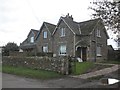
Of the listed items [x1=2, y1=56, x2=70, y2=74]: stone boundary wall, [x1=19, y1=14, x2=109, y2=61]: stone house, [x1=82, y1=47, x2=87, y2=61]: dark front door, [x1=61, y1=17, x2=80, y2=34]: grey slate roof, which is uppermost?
[x1=61, y1=17, x2=80, y2=34]: grey slate roof

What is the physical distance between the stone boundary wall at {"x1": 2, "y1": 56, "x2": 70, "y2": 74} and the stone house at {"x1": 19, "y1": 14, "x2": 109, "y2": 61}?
1212 cm

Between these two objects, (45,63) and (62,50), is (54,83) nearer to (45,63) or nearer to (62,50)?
(45,63)

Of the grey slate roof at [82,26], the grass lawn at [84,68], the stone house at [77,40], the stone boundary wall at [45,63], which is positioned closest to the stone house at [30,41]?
the stone house at [77,40]

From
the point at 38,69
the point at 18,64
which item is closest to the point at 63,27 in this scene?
the point at 18,64

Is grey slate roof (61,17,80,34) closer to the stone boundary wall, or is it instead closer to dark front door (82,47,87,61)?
dark front door (82,47,87,61)

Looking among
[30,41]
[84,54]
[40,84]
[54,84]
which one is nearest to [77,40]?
[84,54]

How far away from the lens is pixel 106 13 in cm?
1316

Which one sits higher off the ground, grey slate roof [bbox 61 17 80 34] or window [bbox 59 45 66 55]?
grey slate roof [bbox 61 17 80 34]

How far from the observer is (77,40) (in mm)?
37188

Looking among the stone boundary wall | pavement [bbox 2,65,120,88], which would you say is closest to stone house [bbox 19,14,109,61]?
the stone boundary wall

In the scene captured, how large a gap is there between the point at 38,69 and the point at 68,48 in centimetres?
1533

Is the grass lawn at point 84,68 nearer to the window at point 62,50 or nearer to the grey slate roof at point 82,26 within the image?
the grey slate roof at point 82,26

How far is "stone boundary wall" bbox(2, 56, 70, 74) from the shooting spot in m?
19.9

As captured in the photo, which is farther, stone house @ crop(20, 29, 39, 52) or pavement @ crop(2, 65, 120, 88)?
stone house @ crop(20, 29, 39, 52)
